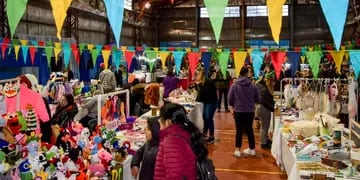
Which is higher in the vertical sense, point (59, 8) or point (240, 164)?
point (59, 8)

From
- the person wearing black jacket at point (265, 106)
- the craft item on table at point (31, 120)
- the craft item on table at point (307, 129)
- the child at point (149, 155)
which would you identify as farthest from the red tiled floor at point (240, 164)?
the craft item on table at point (31, 120)

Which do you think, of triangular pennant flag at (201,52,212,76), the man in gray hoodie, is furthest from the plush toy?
triangular pennant flag at (201,52,212,76)

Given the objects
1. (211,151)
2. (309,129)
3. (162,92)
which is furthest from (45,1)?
(309,129)

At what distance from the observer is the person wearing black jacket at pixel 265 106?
6168mm

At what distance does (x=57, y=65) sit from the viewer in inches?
388

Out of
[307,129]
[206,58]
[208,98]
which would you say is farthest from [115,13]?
[206,58]

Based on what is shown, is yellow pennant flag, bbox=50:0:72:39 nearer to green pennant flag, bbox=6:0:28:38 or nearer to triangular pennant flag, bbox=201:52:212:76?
green pennant flag, bbox=6:0:28:38

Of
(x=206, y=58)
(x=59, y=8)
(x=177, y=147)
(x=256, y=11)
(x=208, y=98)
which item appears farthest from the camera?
(x=256, y=11)

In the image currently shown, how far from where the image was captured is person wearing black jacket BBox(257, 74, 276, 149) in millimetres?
6168

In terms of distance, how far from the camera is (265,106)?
625 centimetres

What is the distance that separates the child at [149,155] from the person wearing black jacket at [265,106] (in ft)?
11.9

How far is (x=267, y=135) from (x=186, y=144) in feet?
14.0

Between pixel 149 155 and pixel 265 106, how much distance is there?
3936mm

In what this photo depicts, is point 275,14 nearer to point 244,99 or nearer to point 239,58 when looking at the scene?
point 244,99
